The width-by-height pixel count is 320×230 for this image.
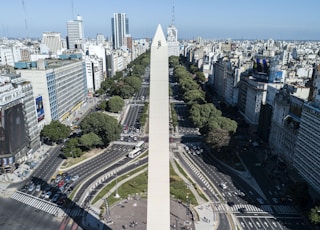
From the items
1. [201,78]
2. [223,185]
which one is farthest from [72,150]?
[201,78]

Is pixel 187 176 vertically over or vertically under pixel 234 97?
under

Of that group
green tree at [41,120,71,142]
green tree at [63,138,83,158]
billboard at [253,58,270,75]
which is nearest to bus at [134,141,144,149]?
green tree at [63,138,83,158]

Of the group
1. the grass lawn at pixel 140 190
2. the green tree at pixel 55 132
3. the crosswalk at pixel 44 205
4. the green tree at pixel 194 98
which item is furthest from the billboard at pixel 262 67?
the crosswalk at pixel 44 205

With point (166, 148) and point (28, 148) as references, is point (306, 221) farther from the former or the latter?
point (28, 148)

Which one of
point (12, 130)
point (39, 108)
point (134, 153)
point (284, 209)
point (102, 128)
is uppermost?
Answer: point (39, 108)

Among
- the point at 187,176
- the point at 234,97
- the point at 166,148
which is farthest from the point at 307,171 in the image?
the point at 234,97

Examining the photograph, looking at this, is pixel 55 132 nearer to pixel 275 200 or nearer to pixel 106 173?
pixel 106 173
